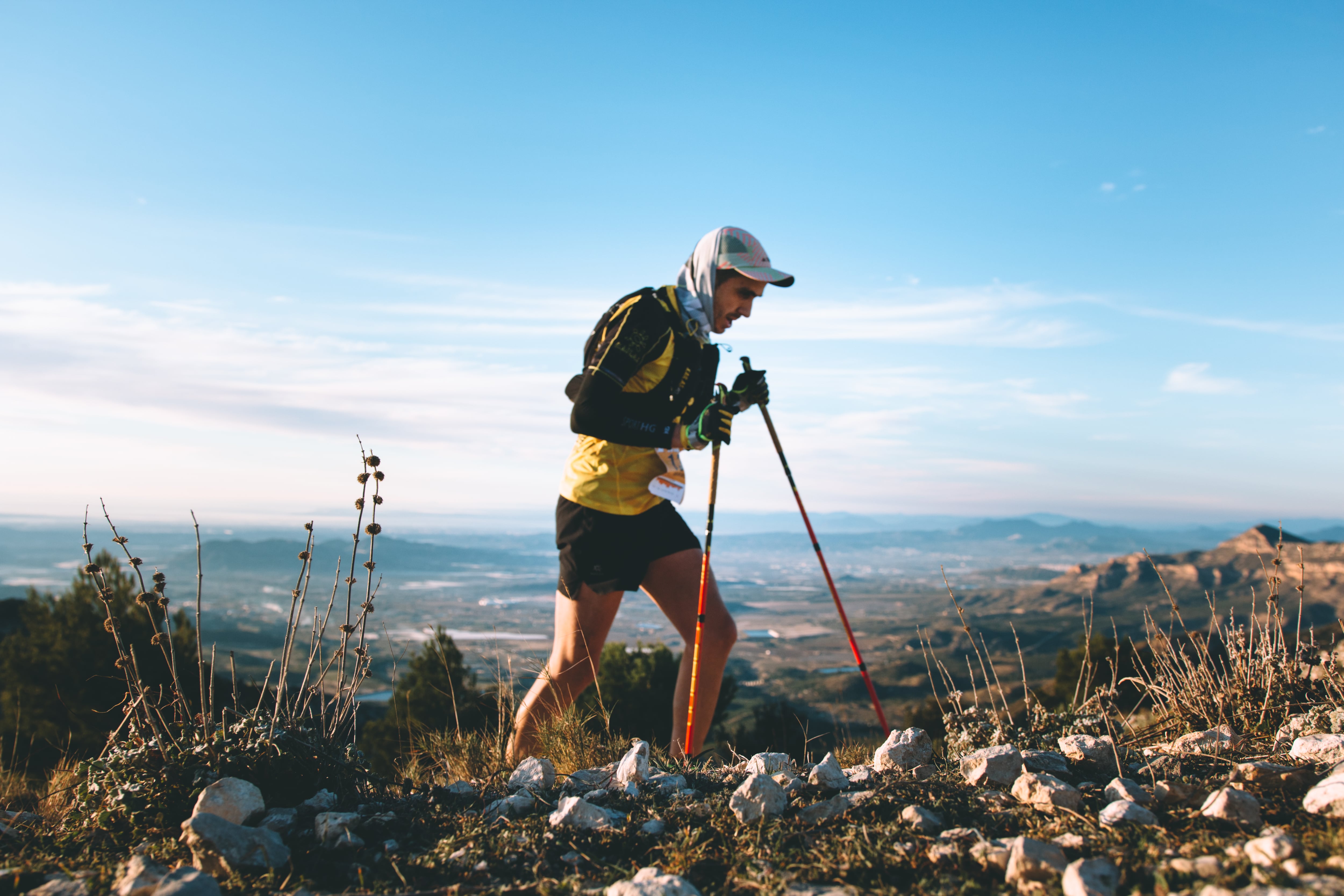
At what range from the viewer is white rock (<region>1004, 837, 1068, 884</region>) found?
1.80 m

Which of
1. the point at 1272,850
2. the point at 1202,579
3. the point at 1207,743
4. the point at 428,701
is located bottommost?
the point at 1202,579

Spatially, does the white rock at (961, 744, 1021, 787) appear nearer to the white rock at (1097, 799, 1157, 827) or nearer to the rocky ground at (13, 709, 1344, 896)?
the rocky ground at (13, 709, 1344, 896)

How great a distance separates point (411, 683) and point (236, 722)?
15952 millimetres

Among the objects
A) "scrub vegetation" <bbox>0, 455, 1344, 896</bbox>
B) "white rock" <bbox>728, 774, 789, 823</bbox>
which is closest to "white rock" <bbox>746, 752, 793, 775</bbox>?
"scrub vegetation" <bbox>0, 455, 1344, 896</bbox>

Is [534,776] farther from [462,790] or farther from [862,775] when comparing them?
[862,775]

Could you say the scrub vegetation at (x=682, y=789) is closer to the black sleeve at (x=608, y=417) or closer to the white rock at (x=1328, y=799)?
the white rock at (x=1328, y=799)

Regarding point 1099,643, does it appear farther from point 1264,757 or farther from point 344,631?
point 344,631

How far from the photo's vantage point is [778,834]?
7.21 ft

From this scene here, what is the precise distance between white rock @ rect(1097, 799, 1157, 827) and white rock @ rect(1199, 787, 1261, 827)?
14cm

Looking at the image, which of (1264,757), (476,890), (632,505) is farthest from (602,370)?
(1264,757)

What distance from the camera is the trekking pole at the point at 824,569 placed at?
3.92 metres

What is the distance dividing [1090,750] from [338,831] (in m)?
2.66

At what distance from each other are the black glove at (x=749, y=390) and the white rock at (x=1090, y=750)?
2.13 metres

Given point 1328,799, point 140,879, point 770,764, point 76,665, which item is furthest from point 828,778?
Answer: point 76,665
